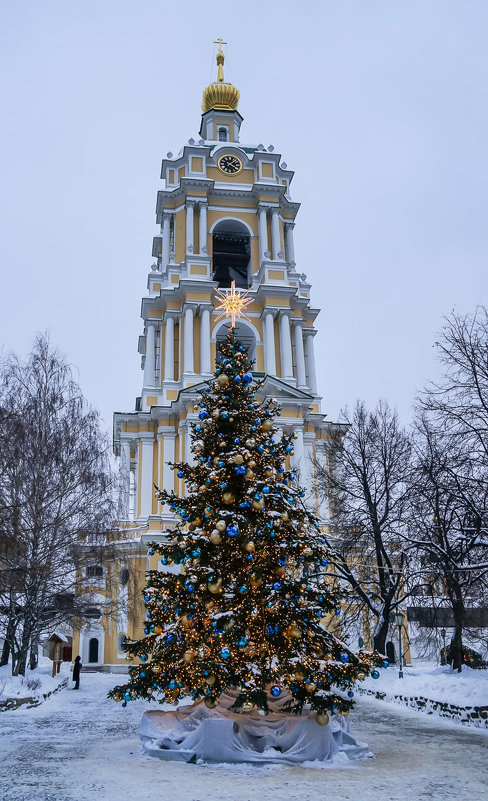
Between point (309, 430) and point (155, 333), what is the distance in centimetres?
1070

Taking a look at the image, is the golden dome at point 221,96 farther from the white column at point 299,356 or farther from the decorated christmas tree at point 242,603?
the decorated christmas tree at point 242,603

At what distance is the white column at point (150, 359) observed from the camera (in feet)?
122

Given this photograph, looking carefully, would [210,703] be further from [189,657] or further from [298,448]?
[298,448]

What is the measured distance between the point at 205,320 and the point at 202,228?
6.23 metres

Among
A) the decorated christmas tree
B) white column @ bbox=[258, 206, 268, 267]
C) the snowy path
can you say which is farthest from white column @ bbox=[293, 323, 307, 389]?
the decorated christmas tree

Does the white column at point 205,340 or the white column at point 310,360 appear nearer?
the white column at point 205,340

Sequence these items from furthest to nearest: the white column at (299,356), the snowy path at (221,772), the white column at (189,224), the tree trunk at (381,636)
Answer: the white column at (189,224), the white column at (299,356), the tree trunk at (381,636), the snowy path at (221,772)

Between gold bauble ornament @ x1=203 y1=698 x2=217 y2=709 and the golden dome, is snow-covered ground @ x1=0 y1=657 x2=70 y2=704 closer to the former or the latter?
gold bauble ornament @ x1=203 y1=698 x2=217 y2=709

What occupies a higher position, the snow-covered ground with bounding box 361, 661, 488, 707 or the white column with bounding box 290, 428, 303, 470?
the white column with bounding box 290, 428, 303, 470

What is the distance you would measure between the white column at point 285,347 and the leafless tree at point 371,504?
39.6 ft

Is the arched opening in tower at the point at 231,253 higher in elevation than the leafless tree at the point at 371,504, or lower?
higher

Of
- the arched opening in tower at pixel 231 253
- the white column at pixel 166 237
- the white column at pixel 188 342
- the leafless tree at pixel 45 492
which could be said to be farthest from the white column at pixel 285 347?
the leafless tree at pixel 45 492

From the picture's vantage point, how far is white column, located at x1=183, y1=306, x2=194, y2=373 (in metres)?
34.9

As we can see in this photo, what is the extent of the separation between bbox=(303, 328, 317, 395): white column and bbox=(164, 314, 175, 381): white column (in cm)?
795
